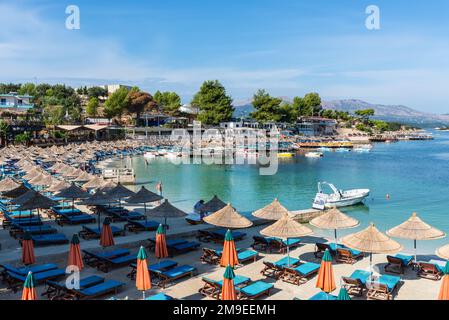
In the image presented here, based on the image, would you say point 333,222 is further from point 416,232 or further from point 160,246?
point 160,246

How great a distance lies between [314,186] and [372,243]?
26888 mm

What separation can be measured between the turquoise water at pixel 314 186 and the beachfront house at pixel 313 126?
6200cm

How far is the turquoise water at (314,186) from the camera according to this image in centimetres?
2612

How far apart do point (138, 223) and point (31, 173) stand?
39.8ft

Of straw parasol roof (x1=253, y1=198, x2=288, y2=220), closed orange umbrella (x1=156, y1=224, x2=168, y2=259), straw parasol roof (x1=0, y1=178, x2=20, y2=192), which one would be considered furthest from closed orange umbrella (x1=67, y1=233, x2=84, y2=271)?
straw parasol roof (x1=0, y1=178, x2=20, y2=192)

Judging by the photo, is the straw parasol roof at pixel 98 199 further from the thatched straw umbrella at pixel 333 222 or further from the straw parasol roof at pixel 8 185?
the thatched straw umbrella at pixel 333 222

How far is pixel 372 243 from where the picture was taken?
37.3 feet

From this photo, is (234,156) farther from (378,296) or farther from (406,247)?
(378,296)

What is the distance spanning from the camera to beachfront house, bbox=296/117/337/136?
122m

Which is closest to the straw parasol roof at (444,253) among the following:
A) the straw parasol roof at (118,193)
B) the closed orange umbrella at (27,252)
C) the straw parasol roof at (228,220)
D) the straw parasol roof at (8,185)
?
the straw parasol roof at (228,220)

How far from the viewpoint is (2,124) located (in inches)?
2240
